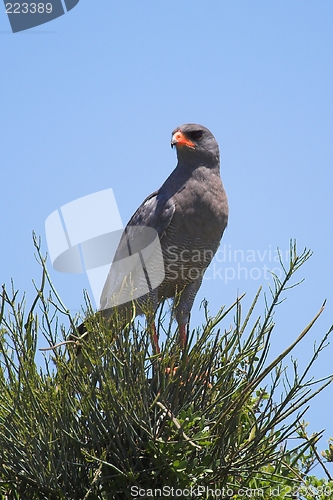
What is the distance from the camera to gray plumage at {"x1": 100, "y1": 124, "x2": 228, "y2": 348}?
14.7 ft

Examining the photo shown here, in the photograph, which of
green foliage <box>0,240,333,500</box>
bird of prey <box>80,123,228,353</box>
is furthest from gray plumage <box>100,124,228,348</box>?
green foliage <box>0,240,333,500</box>

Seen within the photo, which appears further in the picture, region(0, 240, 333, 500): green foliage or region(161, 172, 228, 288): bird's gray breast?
region(161, 172, 228, 288): bird's gray breast

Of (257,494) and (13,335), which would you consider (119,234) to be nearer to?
(13,335)

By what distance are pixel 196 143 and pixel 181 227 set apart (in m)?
0.57

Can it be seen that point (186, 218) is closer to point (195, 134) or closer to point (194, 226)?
point (194, 226)

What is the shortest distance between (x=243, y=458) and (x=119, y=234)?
5.74 ft

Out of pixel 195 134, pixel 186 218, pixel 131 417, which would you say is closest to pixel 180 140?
pixel 195 134

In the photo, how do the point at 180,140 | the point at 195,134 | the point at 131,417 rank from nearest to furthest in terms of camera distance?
the point at 131,417
the point at 180,140
the point at 195,134

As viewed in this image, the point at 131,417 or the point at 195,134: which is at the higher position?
the point at 195,134

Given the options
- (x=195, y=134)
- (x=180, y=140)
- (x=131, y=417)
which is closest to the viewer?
(x=131, y=417)

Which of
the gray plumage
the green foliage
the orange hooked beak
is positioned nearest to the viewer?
the green foliage

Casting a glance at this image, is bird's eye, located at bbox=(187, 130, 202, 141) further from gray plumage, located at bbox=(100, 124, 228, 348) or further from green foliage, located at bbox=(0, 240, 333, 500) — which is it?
green foliage, located at bbox=(0, 240, 333, 500)

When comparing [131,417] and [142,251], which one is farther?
[142,251]

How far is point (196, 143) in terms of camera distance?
4578mm
